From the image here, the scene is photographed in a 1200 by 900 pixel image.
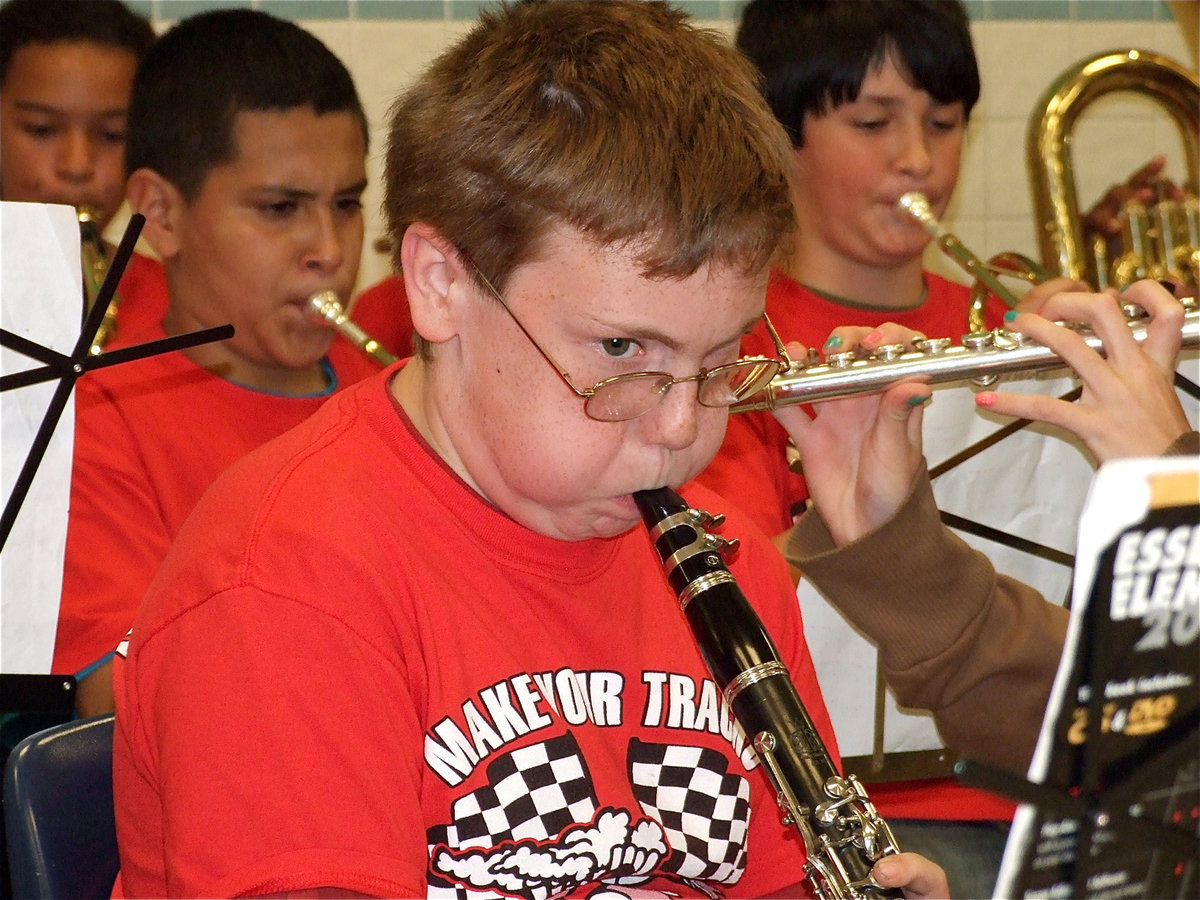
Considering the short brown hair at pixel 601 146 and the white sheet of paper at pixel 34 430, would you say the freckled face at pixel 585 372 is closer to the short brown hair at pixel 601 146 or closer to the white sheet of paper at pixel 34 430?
the short brown hair at pixel 601 146

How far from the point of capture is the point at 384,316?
85.9 inches

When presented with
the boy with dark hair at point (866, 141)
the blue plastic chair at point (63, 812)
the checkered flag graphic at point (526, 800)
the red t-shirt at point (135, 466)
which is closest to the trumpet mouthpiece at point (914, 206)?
the boy with dark hair at point (866, 141)

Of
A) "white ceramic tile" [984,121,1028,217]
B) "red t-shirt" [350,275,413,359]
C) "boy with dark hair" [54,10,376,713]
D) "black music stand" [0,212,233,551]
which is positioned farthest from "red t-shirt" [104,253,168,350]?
"white ceramic tile" [984,121,1028,217]

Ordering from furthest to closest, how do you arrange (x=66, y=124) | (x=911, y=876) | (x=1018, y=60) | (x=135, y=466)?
(x=1018, y=60) < (x=66, y=124) < (x=135, y=466) < (x=911, y=876)

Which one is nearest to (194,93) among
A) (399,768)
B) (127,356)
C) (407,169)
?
(127,356)

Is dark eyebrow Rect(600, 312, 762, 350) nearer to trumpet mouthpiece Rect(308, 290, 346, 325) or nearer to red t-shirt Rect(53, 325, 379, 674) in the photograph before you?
red t-shirt Rect(53, 325, 379, 674)

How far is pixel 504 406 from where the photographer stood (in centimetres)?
95

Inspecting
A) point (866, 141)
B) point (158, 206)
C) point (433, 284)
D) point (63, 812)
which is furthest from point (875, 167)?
point (63, 812)

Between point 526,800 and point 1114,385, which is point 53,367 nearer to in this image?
point 526,800

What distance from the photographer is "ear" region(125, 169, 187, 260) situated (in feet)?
6.05

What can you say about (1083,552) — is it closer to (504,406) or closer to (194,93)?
(504,406)

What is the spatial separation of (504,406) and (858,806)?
0.35m

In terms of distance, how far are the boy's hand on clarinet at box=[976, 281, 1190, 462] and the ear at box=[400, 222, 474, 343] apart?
558 millimetres

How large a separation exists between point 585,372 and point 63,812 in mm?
485
